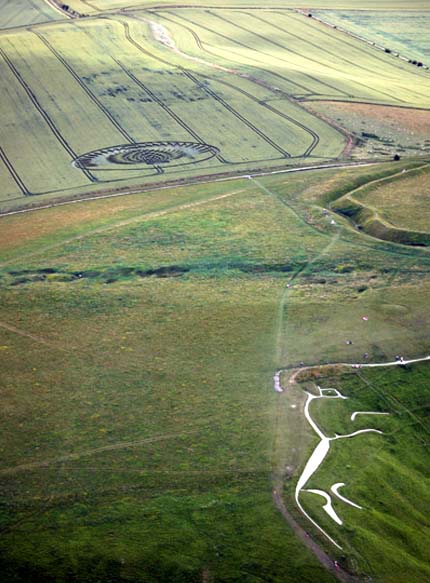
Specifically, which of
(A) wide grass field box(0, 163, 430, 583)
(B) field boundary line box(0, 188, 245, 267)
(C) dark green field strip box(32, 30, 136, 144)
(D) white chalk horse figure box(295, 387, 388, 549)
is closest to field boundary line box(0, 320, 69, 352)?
(A) wide grass field box(0, 163, 430, 583)

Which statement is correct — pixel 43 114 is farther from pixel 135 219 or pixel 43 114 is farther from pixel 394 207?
pixel 394 207

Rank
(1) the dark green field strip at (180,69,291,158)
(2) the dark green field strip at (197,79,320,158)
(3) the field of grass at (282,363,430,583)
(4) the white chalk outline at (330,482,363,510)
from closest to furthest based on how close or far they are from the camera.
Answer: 1. (3) the field of grass at (282,363,430,583)
2. (4) the white chalk outline at (330,482,363,510)
3. (2) the dark green field strip at (197,79,320,158)
4. (1) the dark green field strip at (180,69,291,158)

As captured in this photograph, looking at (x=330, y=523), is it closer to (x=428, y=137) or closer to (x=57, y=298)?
(x=57, y=298)

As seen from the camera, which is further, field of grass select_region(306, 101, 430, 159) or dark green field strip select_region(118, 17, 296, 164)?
dark green field strip select_region(118, 17, 296, 164)

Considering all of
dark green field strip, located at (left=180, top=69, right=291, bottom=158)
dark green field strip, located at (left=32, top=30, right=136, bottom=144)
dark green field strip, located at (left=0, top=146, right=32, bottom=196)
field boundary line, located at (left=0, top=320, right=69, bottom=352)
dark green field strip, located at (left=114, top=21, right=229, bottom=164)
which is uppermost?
dark green field strip, located at (left=180, top=69, right=291, bottom=158)

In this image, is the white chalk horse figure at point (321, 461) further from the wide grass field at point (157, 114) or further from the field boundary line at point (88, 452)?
the wide grass field at point (157, 114)

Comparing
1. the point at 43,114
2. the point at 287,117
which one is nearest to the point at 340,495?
the point at 287,117

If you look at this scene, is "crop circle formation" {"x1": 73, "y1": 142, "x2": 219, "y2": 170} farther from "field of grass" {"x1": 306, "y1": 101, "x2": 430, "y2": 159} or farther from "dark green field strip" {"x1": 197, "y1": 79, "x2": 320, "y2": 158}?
"field of grass" {"x1": 306, "y1": 101, "x2": 430, "y2": 159}
